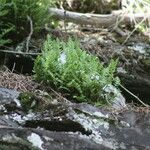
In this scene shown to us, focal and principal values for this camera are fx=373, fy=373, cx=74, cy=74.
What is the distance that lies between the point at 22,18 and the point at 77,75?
5.61 ft

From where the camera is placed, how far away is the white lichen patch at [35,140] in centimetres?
317

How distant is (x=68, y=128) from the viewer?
11.7ft

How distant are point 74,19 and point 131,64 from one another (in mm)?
1412

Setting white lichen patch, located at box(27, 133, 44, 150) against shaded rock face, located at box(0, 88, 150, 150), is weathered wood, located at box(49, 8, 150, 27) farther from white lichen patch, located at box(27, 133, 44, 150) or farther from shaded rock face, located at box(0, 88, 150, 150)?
white lichen patch, located at box(27, 133, 44, 150)

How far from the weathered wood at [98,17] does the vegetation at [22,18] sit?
0.56 meters

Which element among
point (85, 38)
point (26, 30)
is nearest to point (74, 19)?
point (85, 38)

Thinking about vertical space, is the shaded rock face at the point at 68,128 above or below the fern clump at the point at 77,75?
below

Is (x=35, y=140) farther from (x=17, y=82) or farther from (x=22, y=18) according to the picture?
(x=22, y=18)

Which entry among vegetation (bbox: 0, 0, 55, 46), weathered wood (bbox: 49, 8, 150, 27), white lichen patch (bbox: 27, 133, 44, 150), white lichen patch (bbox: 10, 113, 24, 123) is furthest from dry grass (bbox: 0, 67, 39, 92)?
weathered wood (bbox: 49, 8, 150, 27)

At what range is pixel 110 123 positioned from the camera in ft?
12.5

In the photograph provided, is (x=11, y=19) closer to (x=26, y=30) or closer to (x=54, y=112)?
Result: (x=26, y=30)

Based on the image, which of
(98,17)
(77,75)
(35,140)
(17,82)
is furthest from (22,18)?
(35,140)

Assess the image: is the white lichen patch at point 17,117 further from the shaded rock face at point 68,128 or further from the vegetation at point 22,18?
the vegetation at point 22,18

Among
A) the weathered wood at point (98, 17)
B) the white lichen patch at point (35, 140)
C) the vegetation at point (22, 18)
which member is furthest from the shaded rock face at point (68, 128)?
the weathered wood at point (98, 17)
